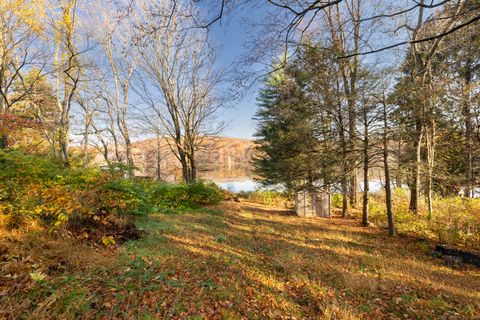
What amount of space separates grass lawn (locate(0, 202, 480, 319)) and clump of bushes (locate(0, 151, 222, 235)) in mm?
677

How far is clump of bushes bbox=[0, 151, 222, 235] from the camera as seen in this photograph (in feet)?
11.0

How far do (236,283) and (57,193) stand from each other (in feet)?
11.5

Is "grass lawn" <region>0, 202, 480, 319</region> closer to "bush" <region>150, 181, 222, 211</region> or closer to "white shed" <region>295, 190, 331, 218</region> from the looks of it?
"bush" <region>150, 181, 222, 211</region>

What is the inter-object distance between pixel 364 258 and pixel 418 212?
553 centimetres

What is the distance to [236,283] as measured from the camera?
322 centimetres

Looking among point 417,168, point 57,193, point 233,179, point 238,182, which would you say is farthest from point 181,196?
point 233,179

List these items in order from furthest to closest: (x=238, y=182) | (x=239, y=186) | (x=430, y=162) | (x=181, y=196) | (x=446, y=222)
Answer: (x=238, y=182)
(x=239, y=186)
(x=181, y=196)
(x=430, y=162)
(x=446, y=222)

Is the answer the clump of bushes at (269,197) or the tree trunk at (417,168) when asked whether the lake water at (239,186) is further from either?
the tree trunk at (417,168)

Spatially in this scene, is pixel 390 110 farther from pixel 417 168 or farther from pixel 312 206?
pixel 312 206

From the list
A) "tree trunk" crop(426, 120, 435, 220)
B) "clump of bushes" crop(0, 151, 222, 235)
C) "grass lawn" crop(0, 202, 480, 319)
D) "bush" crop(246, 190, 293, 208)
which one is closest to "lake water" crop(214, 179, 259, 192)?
"bush" crop(246, 190, 293, 208)

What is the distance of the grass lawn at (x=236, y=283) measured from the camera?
2.27 meters

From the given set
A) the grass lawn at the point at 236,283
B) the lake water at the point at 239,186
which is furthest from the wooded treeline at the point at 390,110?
the lake water at the point at 239,186

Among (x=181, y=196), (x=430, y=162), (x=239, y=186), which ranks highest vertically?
(x=430, y=162)

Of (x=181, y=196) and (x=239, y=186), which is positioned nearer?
(x=181, y=196)
